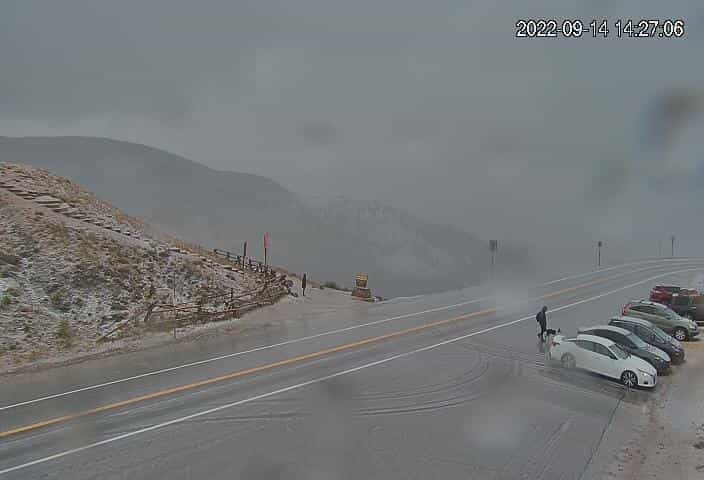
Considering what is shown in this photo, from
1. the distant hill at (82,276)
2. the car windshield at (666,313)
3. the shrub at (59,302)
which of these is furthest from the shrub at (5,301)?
the car windshield at (666,313)

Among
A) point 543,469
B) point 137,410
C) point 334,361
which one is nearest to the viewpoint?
point 543,469

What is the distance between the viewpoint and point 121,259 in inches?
1139

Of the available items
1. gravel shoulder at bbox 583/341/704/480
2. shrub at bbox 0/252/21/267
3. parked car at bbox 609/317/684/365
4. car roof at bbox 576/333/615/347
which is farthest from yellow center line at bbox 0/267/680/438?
shrub at bbox 0/252/21/267

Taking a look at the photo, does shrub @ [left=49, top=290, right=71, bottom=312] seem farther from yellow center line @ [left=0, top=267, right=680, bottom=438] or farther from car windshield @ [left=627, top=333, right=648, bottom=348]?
car windshield @ [left=627, top=333, right=648, bottom=348]

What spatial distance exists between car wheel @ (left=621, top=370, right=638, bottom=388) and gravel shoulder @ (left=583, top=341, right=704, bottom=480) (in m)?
0.65

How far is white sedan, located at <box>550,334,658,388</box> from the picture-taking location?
1686cm

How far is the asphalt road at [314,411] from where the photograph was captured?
35.1ft

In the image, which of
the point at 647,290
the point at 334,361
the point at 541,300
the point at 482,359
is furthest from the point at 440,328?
the point at 647,290

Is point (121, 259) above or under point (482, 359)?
above

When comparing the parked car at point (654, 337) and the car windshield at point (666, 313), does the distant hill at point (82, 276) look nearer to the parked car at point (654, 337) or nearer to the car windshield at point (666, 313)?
the parked car at point (654, 337)

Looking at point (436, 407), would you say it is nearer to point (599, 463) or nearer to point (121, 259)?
point (599, 463)

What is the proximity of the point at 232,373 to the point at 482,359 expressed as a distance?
30.0 ft

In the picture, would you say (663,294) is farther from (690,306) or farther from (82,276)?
(82,276)

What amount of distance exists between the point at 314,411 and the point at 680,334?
62.6 feet
